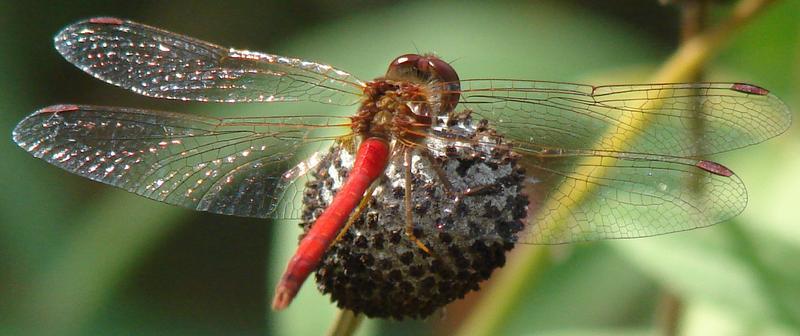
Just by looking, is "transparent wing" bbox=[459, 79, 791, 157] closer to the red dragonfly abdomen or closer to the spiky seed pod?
the spiky seed pod

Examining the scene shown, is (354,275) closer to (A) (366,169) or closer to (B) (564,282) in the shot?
(A) (366,169)

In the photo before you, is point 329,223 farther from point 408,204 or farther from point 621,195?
point 621,195

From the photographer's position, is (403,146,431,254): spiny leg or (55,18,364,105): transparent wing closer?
(403,146,431,254): spiny leg

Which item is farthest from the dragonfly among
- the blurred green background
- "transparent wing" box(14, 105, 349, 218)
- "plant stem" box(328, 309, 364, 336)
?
the blurred green background

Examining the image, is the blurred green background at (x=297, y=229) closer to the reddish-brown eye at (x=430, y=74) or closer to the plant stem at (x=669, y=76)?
the plant stem at (x=669, y=76)

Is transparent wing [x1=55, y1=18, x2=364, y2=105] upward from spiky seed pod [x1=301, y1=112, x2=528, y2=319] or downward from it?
upward

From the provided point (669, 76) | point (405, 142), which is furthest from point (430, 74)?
point (669, 76)

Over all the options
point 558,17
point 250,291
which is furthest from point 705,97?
point 250,291
